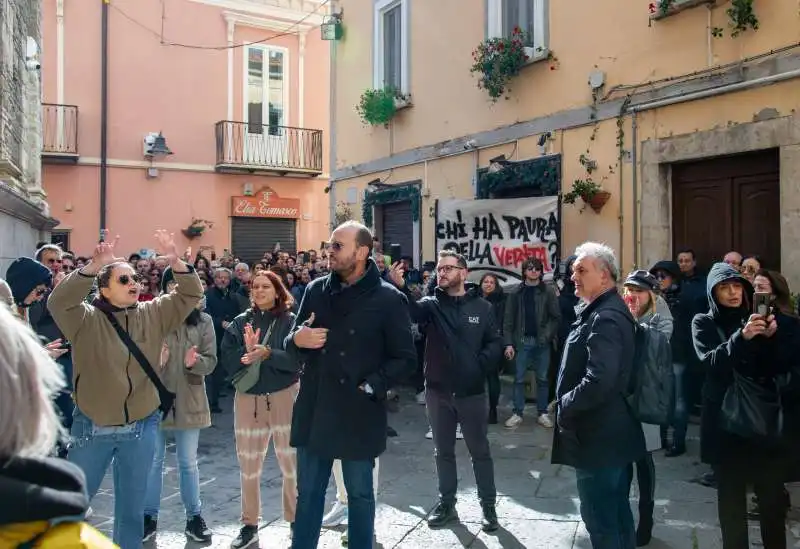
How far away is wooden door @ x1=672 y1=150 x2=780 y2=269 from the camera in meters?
7.28

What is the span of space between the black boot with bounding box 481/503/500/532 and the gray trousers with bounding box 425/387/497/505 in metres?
0.03

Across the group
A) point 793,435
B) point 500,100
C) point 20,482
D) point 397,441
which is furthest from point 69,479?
point 500,100

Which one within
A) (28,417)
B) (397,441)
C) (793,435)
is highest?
(28,417)

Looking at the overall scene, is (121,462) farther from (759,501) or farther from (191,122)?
(191,122)

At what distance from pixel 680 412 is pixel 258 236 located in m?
15.8

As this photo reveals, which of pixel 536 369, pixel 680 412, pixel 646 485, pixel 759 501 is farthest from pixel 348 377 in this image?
pixel 536 369

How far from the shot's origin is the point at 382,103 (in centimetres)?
1269

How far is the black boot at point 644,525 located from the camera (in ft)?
15.0

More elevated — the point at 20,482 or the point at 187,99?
the point at 187,99

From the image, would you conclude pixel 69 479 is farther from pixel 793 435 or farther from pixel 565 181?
pixel 565 181

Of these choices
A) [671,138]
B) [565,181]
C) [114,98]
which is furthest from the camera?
[114,98]

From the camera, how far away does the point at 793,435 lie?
12.9 feet

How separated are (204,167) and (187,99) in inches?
73.9

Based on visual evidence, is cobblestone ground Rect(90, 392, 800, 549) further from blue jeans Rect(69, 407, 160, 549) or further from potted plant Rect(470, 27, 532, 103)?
A: potted plant Rect(470, 27, 532, 103)
